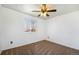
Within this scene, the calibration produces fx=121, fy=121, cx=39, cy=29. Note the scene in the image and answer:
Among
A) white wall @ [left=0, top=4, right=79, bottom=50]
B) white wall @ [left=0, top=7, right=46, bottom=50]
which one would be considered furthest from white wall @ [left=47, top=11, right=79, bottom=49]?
white wall @ [left=0, top=7, right=46, bottom=50]

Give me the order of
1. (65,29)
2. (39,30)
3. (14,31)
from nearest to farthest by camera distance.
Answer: (14,31), (65,29), (39,30)

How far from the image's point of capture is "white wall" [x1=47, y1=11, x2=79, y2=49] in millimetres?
4521

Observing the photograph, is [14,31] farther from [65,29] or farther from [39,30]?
[65,29]

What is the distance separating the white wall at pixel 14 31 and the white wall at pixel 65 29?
1.27ft

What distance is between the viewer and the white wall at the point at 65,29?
14.8 feet

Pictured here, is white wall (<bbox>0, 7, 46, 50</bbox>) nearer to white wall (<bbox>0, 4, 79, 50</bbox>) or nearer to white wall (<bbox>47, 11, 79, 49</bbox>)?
white wall (<bbox>0, 4, 79, 50</bbox>)

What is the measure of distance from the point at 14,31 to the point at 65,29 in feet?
6.53

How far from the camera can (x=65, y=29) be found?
479 centimetres

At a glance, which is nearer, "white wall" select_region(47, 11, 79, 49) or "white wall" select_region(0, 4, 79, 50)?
"white wall" select_region(0, 4, 79, 50)

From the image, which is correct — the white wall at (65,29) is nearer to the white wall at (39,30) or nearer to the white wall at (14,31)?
the white wall at (39,30)

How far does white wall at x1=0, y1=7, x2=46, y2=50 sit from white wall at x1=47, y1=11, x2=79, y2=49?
39cm

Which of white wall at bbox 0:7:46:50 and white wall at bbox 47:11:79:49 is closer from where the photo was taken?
white wall at bbox 0:7:46:50

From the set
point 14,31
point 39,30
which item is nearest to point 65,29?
point 39,30

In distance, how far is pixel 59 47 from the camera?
4805 mm
